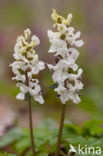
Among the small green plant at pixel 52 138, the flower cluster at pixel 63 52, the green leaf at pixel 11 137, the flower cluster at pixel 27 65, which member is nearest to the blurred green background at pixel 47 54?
the flower cluster at pixel 63 52

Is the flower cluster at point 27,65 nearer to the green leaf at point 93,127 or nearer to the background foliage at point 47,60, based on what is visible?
the background foliage at point 47,60

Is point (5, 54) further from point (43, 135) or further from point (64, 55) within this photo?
point (64, 55)

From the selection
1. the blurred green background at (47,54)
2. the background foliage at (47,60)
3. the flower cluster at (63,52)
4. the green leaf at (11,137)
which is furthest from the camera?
the blurred green background at (47,54)

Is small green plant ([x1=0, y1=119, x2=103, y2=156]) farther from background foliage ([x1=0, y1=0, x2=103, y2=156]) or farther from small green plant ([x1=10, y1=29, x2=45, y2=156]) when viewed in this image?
small green plant ([x1=10, y1=29, x2=45, y2=156])

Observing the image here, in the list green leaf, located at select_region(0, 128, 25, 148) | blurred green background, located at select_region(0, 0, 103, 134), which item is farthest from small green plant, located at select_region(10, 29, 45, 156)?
green leaf, located at select_region(0, 128, 25, 148)

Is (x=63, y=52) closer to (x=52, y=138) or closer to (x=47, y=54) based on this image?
(x=52, y=138)

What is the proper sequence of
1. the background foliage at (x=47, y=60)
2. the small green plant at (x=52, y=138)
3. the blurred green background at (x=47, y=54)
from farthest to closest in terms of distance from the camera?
the blurred green background at (x=47, y=54) < the background foliage at (x=47, y=60) < the small green plant at (x=52, y=138)
